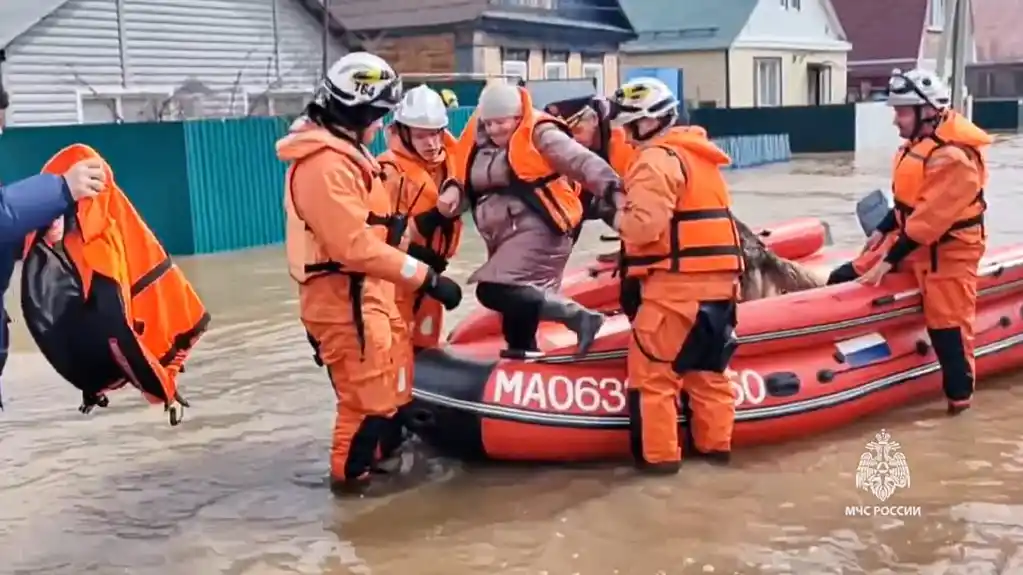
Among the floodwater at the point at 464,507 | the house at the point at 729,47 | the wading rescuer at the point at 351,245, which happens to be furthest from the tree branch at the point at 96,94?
the house at the point at 729,47

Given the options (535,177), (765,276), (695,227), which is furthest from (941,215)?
(535,177)

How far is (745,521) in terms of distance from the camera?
4742mm

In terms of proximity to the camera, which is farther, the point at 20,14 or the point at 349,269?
the point at 20,14

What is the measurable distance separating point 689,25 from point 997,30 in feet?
73.9

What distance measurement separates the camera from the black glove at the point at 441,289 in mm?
4914

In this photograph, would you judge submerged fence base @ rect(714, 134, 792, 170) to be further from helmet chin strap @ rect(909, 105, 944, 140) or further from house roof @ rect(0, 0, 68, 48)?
helmet chin strap @ rect(909, 105, 944, 140)

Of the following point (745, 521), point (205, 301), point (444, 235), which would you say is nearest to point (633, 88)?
point (444, 235)

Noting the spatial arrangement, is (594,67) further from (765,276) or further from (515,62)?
(765,276)

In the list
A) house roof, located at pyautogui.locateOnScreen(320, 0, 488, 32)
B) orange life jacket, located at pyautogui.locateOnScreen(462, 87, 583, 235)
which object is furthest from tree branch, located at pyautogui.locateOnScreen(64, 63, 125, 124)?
orange life jacket, located at pyautogui.locateOnScreen(462, 87, 583, 235)

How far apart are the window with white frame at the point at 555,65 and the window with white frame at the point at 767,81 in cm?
933

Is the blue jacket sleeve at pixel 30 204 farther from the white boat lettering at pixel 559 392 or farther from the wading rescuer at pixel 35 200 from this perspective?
the white boat lettering at pixel 559 392

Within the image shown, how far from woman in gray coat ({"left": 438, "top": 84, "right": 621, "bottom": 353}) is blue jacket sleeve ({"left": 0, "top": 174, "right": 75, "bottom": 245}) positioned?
212 cm

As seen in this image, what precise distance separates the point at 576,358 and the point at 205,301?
18.3 feet

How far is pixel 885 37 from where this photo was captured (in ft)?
135
